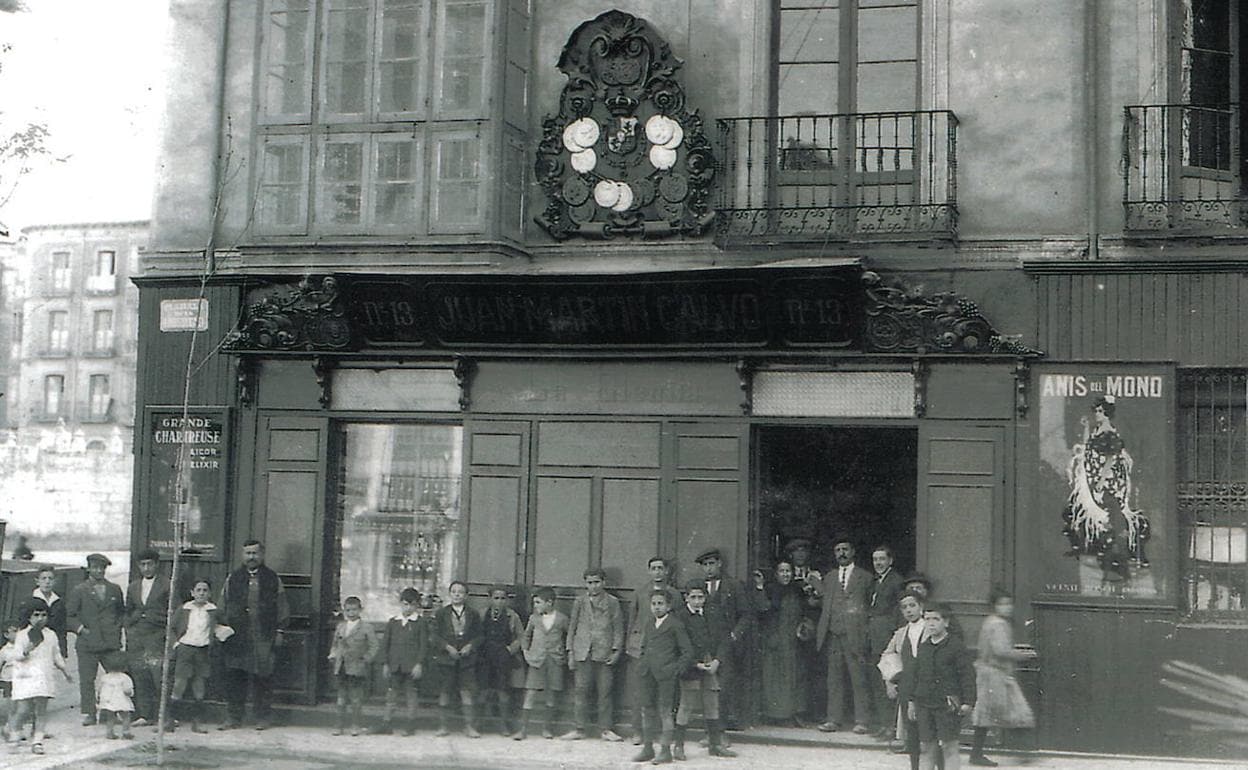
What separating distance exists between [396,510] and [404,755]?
105 inches

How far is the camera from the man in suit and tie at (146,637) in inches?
475

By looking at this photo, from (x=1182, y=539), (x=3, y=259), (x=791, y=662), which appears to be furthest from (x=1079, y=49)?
(x=3, y=259)

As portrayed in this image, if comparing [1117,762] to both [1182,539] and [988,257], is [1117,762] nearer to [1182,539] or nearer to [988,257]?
[1182,539]

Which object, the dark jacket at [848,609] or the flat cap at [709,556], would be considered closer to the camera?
the flat cap at [709,556]

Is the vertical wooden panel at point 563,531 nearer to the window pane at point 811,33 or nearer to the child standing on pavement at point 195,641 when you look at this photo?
the child standing on pavement at point 195,641

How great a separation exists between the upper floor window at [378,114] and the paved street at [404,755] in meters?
4.74

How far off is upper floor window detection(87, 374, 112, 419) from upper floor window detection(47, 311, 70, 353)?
265cm

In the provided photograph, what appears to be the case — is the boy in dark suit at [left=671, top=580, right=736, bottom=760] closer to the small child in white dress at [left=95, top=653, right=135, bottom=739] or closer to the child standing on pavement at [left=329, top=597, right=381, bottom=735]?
the child standing on pavement at [left=329, top=597, right=381, bottom=735]

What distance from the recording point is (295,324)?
1284 centimetres

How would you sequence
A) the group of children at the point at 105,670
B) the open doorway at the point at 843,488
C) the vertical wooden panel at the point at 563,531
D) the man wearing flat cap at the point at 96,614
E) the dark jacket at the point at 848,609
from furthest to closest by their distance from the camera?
1. the open doorway at the point at 843,488
2. the vertical wooden panel at the point at 563,531
3. the man wearing flat cap at the point at 96,614
4. the dark jacket at the point at 848,609
5. the group of children at the point at 105,670

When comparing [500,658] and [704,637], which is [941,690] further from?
[500,658]

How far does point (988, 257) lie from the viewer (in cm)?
1149

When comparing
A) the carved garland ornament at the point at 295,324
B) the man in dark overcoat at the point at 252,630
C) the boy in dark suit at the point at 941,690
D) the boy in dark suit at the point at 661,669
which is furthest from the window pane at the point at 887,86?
the man in dark overcoat at the point at 252,630

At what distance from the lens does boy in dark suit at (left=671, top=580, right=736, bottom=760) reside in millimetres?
11000
